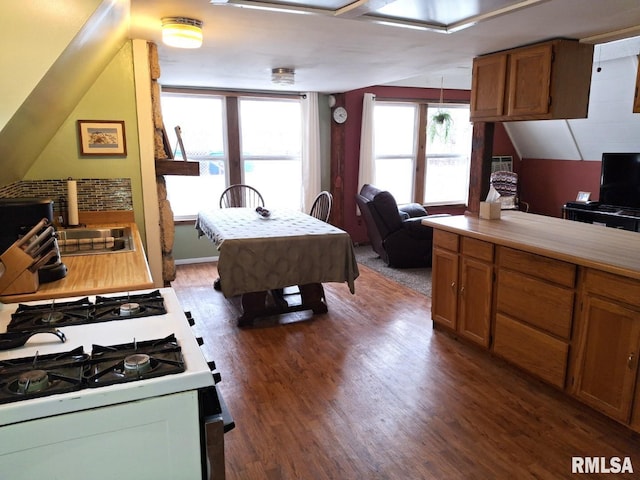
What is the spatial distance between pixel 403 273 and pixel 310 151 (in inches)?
80.6

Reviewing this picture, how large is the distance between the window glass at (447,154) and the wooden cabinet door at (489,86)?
10.7 feet

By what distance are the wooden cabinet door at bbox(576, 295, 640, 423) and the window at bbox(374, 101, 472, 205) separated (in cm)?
458

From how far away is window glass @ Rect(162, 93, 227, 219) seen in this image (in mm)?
5395

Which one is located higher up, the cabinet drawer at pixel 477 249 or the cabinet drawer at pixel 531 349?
the cabinet drawer at pixel 477 249

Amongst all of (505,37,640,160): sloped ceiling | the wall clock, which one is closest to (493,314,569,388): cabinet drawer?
(505,37,640,160): sloped ceiling

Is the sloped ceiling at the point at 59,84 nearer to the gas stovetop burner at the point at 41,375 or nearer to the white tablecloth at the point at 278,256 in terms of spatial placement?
the gas stovetop burner at the point at 41,375

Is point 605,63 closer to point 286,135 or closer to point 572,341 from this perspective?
point 286,135

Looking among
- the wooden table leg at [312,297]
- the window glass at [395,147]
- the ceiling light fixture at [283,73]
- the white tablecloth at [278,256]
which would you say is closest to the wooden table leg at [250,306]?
the white tablecloth at [278,256]

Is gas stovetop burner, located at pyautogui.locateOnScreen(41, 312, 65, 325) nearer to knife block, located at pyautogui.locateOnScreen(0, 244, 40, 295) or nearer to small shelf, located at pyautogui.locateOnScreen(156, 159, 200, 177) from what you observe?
knife block, located at pyautogui.locateOnScreen(0, 244, 40, 295)

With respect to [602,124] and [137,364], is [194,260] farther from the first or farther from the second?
[602,124]

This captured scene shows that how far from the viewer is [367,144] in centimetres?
625

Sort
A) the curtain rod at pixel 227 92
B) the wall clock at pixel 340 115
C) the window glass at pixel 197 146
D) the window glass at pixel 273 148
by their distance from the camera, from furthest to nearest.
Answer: the wall clock at pixel 340 115, the window glass at pixel 273 148, the window glass at pixel 197 146, the curtain rod at pixel 227 92

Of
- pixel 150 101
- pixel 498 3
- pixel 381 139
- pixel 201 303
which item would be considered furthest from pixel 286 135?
pixel 498 3

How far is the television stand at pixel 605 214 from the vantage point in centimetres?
552
